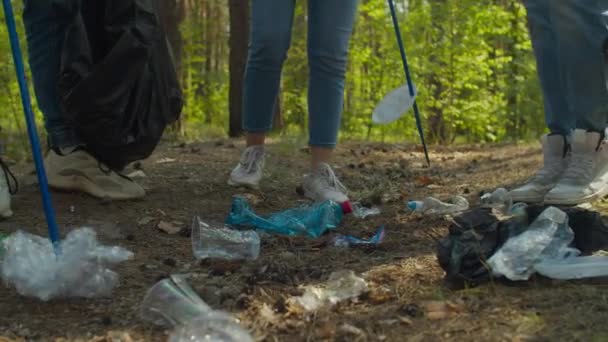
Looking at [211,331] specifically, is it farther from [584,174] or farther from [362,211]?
[584,174]

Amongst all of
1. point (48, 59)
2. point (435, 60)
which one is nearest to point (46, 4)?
point (48, 59)

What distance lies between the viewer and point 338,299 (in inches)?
72.5

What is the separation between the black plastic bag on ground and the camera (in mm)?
1923

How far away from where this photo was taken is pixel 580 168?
2822 mm

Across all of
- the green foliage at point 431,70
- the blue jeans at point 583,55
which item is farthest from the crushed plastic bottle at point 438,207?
the green foliage at point 431,70

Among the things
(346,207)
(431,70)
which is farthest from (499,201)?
(431,70)

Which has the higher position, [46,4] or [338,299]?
[46,4]

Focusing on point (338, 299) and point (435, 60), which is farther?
point (435, 60)

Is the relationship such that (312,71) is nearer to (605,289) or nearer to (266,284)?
(266,284)

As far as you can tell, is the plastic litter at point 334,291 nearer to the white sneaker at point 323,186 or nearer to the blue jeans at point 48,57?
the white sneaker at point 323,186

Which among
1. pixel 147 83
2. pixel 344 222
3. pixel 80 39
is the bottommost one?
pixel 344 222

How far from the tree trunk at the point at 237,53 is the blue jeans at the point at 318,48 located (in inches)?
158

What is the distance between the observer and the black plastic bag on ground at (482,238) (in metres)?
1.92

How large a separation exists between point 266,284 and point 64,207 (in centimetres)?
133
